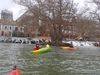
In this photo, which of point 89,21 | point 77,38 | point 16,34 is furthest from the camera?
point 16,34

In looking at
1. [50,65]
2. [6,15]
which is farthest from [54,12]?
[6,15]

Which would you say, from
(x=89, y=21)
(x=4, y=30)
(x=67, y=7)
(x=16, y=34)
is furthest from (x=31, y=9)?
(x=4, y=30)

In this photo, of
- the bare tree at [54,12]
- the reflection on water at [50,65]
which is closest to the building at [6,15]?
the bare tree at [54,12]

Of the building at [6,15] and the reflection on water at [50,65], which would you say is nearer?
the reflection on water at [50,65]

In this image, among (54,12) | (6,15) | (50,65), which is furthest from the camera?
(6,15)

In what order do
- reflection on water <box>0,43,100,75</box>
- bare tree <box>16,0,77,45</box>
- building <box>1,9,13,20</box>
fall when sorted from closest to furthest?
reflection on water <box>0,43,100,75</box>
bare tree <box>16,0,77,45</box>
building <box>1,9,13,20</box>

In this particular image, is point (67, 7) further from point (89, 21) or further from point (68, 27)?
point (89, 21)

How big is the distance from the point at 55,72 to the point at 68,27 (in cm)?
6665

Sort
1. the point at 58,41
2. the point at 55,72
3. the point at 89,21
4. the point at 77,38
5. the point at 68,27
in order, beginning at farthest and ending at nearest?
the point at 77,38
the point at 89,21
the point at 68,27
the point at 58,41
the point at 55,72

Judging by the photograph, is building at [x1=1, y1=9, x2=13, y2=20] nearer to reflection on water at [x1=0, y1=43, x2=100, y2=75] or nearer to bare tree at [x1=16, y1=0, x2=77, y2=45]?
bare tree at [x1=16, y1=0, x2=77, y2=45]

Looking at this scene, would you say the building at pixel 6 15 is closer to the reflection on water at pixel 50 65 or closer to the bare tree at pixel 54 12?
the bare tree at pixel 54 12

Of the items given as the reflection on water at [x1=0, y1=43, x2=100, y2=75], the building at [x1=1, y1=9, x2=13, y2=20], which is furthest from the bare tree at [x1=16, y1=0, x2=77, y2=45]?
the building at [x1=1, y1=9, x2=13, y2=20]

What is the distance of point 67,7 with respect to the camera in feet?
292

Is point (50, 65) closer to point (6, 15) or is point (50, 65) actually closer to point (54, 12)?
point (54, 12)
